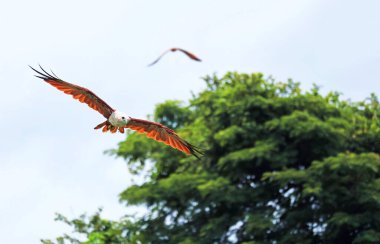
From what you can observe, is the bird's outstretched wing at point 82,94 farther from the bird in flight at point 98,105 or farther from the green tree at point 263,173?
the green tree at point 263,173

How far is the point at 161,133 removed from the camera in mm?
15312

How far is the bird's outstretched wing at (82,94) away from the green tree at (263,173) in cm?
1697

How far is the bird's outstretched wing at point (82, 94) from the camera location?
14.3m

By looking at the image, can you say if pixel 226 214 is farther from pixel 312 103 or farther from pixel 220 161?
pixel 312 103

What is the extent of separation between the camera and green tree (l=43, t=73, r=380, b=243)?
31500 millimetres

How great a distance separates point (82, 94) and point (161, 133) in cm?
142

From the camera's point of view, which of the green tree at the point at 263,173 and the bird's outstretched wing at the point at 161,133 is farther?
the green tree at the point at 263,173

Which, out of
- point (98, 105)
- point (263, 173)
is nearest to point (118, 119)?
point (98, 105)

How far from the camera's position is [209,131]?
3409 centimetres

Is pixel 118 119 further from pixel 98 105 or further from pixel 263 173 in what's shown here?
pixel 263 173

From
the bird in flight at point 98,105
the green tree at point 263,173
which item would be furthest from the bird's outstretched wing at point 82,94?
the green tree at point 263,173

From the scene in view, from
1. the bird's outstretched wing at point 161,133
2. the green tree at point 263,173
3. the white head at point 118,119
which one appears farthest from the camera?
the green tree at point 263,173

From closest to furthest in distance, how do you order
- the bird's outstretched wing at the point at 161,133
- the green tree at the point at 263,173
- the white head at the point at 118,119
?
1. the white head at the point at 118,119
2. the bird's outstretched wing at the point at 161,133
3. the green tree at the point at 263,173

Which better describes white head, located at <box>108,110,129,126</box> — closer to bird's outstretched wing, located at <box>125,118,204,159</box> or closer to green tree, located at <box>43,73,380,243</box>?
bird's outstretched wing, located at <box>125,118,204,159</box>
